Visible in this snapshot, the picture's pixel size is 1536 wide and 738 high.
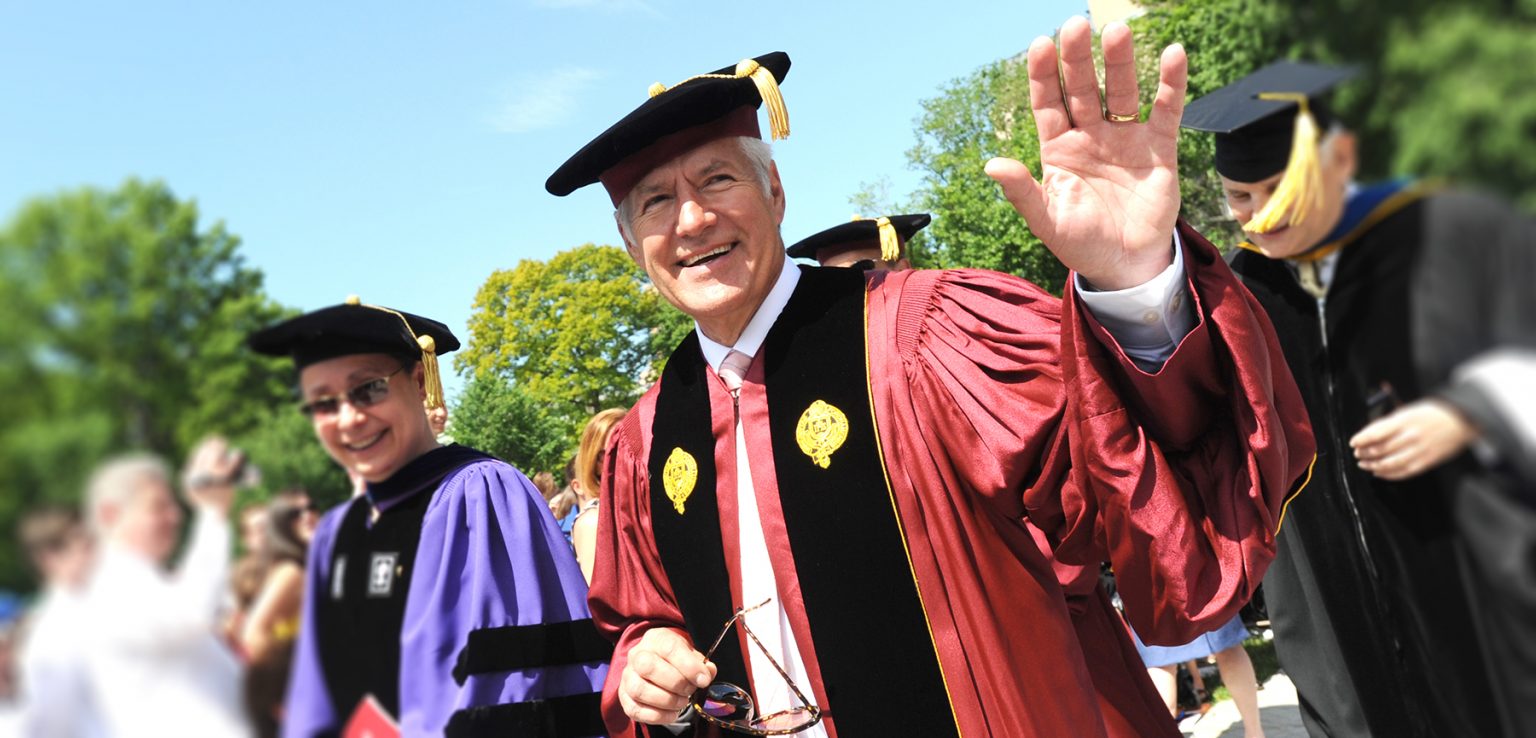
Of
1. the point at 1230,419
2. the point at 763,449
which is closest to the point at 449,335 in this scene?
the point at 763,449

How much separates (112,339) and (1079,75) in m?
1.33

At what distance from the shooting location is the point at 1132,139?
6.11 feet

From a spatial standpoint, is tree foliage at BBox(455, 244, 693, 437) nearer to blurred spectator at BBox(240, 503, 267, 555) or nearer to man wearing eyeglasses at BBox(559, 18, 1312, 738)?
man wearing eyeglasses at BBox(559, 18, 1312, 738)

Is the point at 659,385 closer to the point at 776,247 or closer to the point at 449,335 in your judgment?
the point at 776,247

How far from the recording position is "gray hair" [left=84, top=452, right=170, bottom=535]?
3.21ft

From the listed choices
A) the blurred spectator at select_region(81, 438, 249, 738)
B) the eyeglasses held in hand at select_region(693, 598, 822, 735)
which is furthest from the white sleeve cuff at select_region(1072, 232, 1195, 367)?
the blurred spectator at select_region(81, 438, 249, 738)

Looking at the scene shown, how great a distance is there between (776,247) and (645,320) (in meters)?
19.3

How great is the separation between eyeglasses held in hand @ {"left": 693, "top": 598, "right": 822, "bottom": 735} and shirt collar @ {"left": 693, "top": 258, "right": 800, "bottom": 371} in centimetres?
67

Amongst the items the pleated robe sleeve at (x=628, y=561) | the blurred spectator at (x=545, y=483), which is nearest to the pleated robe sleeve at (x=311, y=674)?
the pleated robe sleeve at (x=628, y=561)

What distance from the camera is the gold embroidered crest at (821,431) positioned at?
2645 millimetres

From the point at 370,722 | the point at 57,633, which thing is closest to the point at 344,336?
the point at 370,722

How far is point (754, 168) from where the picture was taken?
2977mm

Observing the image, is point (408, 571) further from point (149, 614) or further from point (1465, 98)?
point (1465, 98)

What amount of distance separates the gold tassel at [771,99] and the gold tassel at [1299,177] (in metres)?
1.88
